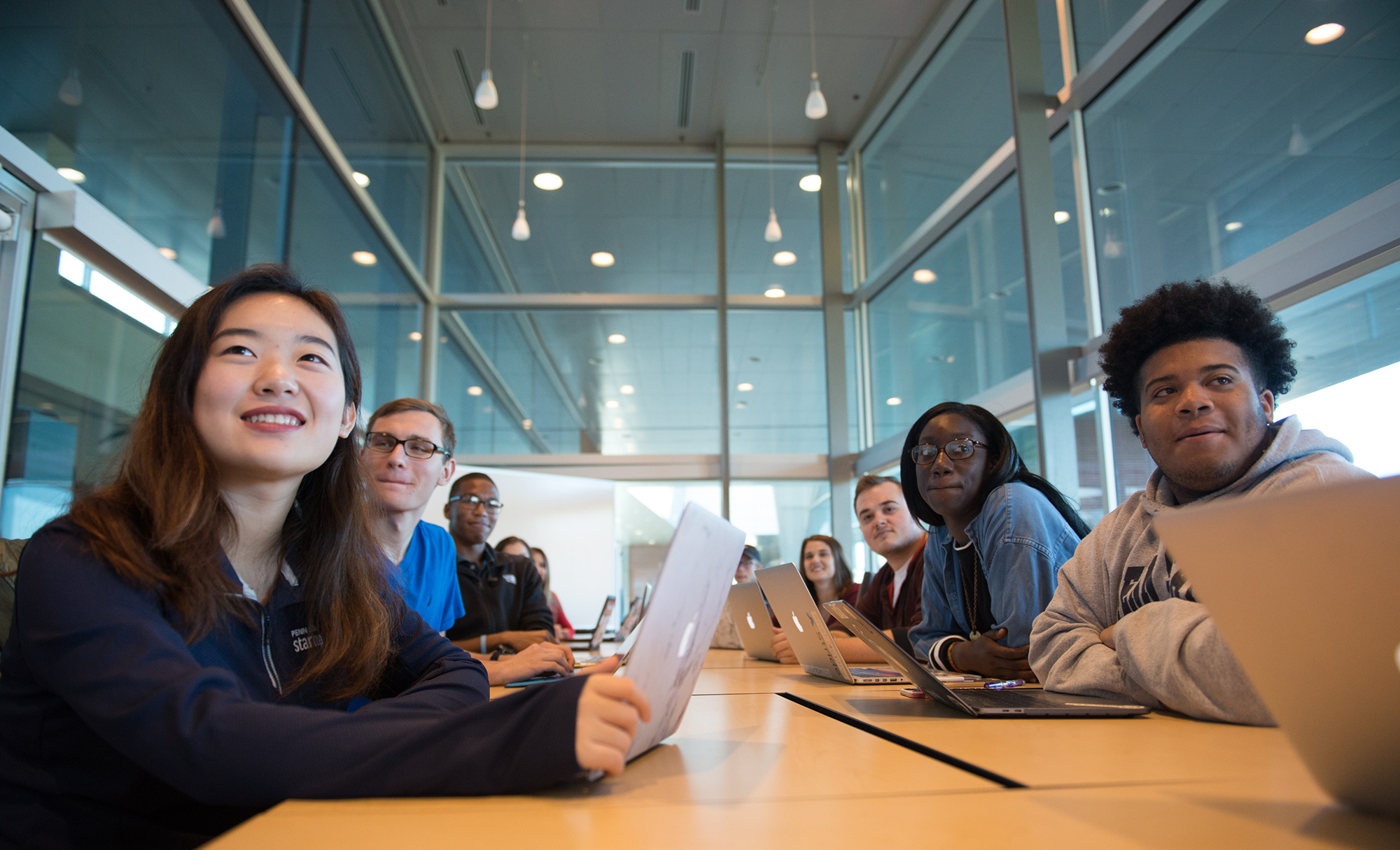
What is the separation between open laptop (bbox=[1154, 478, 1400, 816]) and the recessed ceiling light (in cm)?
314

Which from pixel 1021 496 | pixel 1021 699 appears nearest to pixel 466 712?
pixel 1021 699

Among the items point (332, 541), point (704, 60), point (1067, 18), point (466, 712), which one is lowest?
point (466, 712)

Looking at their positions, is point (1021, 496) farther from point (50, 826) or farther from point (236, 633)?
point (50, 826)

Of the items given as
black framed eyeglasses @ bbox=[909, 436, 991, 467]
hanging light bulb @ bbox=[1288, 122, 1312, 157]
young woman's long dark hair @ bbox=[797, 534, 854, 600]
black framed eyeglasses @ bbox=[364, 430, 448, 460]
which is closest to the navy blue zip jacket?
black framed eyeglasses @ bbox=[364, 430, 448, 460]

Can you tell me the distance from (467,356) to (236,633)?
617cm

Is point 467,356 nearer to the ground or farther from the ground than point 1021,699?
farther from the ground

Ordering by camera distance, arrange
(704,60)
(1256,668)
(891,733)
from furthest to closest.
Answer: (704,60)
(891,733)
(1256,668)

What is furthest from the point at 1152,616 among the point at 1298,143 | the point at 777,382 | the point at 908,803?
the point at 777,382

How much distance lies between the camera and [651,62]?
6.18m

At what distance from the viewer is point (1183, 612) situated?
1041mm

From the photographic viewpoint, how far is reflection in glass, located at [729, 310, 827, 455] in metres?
6.95

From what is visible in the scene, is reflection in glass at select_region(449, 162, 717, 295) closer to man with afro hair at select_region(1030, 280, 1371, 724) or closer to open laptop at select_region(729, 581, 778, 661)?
open laptop at select_region(729, 581, 778, 661)

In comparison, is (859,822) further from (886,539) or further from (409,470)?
(886,539)

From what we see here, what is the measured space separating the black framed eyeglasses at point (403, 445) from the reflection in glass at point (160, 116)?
1493 mm
